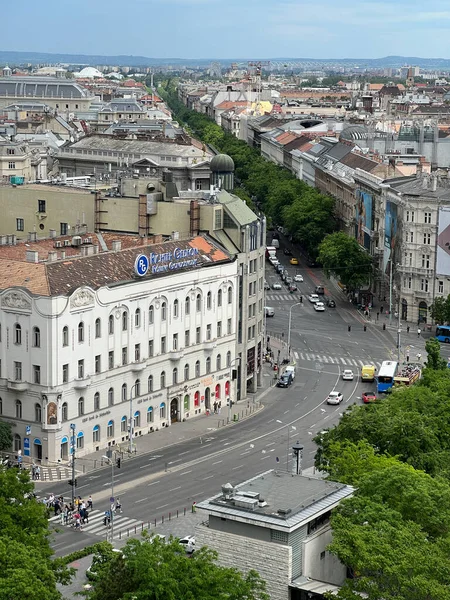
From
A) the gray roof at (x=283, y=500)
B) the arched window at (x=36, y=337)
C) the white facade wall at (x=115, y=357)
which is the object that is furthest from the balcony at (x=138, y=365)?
the gray roof at (x=283, y=500)

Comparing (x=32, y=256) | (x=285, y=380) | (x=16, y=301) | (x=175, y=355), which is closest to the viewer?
(x=16, y=301)

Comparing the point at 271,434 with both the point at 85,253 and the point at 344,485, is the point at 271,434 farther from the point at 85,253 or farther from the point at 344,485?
the point at 344,485

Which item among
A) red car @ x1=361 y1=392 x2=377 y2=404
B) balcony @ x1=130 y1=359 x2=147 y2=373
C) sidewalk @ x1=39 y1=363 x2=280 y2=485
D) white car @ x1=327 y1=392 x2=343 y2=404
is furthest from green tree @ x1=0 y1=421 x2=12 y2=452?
red car @ x1=361 y1=392 x2=377 y2=404

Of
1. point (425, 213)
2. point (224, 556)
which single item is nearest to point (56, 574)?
point (224, 556)

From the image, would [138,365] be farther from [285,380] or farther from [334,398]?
[285,380]

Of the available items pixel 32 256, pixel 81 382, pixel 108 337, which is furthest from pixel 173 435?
pixel 32 256

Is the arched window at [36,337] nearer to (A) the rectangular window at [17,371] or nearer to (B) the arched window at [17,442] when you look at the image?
(A) the rectangular window at [17,371]

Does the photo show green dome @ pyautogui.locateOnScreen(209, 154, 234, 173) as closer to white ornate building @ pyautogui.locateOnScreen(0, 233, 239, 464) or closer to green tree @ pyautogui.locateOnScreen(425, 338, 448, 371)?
white ornate building @ pyautogui.locateOnScreen(0, 233, 239, 464)
